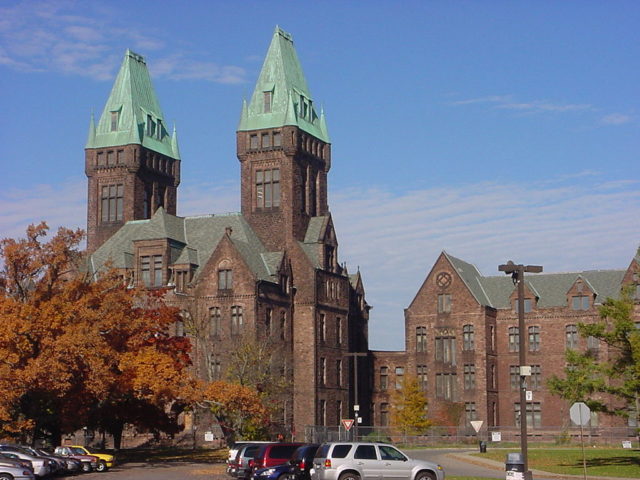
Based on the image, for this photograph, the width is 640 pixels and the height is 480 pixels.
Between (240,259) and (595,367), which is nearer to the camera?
(595,367)

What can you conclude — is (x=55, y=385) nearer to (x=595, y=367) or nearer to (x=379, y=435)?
(x=595, y=367)

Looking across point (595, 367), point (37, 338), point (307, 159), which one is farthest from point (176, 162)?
point (595, 367)

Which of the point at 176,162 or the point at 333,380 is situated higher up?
the point at 176,162

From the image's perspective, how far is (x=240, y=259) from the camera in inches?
3524

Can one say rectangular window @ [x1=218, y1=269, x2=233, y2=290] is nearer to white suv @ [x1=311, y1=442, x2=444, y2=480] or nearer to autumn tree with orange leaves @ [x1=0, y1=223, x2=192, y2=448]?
autumn tree with orange leaves @ [x1=0, y1=223, x2=192, y2=448]

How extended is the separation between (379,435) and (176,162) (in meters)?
34.0

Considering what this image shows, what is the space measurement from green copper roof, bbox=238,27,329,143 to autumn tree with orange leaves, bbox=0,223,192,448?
121ft

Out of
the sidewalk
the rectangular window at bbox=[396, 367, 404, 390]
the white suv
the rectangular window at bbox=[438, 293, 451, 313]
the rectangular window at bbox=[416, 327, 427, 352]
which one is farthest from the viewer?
the rectangular window at bbox=[396, 367, 404, 390]

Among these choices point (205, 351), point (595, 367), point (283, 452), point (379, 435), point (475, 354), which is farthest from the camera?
point (475, 354)

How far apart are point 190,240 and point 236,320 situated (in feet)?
39.8

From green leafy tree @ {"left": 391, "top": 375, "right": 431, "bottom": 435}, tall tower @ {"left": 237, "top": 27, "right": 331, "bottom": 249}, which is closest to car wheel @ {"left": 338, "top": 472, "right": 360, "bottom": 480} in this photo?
tall tower @ {"left": 237, "top": 27, "right": 331, "bottom": 249}

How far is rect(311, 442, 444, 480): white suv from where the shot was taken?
1503 inches

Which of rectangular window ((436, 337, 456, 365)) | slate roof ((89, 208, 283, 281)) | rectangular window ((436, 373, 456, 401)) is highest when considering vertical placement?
slate roof ((89, 208, 283, 281))

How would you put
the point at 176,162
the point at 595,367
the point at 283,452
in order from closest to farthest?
the point at 283,452
the point at 595,367
the point at 176,162
